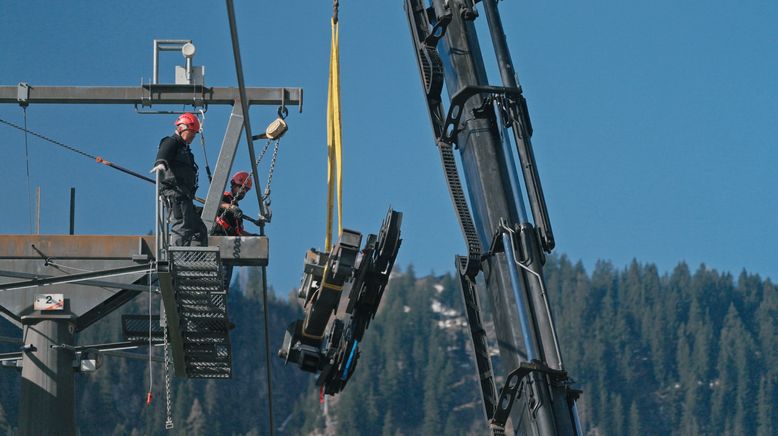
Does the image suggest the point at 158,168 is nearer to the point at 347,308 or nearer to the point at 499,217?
the point at 347,308

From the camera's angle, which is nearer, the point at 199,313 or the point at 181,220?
the point at 181,220

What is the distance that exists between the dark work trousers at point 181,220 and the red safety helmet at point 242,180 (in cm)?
305

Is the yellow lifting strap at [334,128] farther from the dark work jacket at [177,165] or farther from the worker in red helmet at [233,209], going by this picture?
the worker in red helmet at [233,209]

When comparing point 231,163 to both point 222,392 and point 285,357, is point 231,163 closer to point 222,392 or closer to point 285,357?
point 285,357

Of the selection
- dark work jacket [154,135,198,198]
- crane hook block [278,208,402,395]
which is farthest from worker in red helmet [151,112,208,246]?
crane hook block [278,208,402,395]

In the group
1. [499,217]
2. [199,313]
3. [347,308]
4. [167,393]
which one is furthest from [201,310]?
[499,217]

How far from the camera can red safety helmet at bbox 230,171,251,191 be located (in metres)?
30.2

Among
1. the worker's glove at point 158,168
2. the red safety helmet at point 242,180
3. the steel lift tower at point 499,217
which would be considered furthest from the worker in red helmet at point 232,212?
the steel lift tower at point 499,217

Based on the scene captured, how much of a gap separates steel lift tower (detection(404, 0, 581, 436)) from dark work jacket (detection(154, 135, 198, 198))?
5228mm

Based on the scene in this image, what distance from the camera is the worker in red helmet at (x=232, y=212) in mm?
29594

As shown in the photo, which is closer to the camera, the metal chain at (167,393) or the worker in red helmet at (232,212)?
the metal chain at (167,393)

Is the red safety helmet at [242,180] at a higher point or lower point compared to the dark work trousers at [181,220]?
higher

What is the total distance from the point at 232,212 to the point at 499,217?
31.4ft

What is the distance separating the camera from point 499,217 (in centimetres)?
2106
